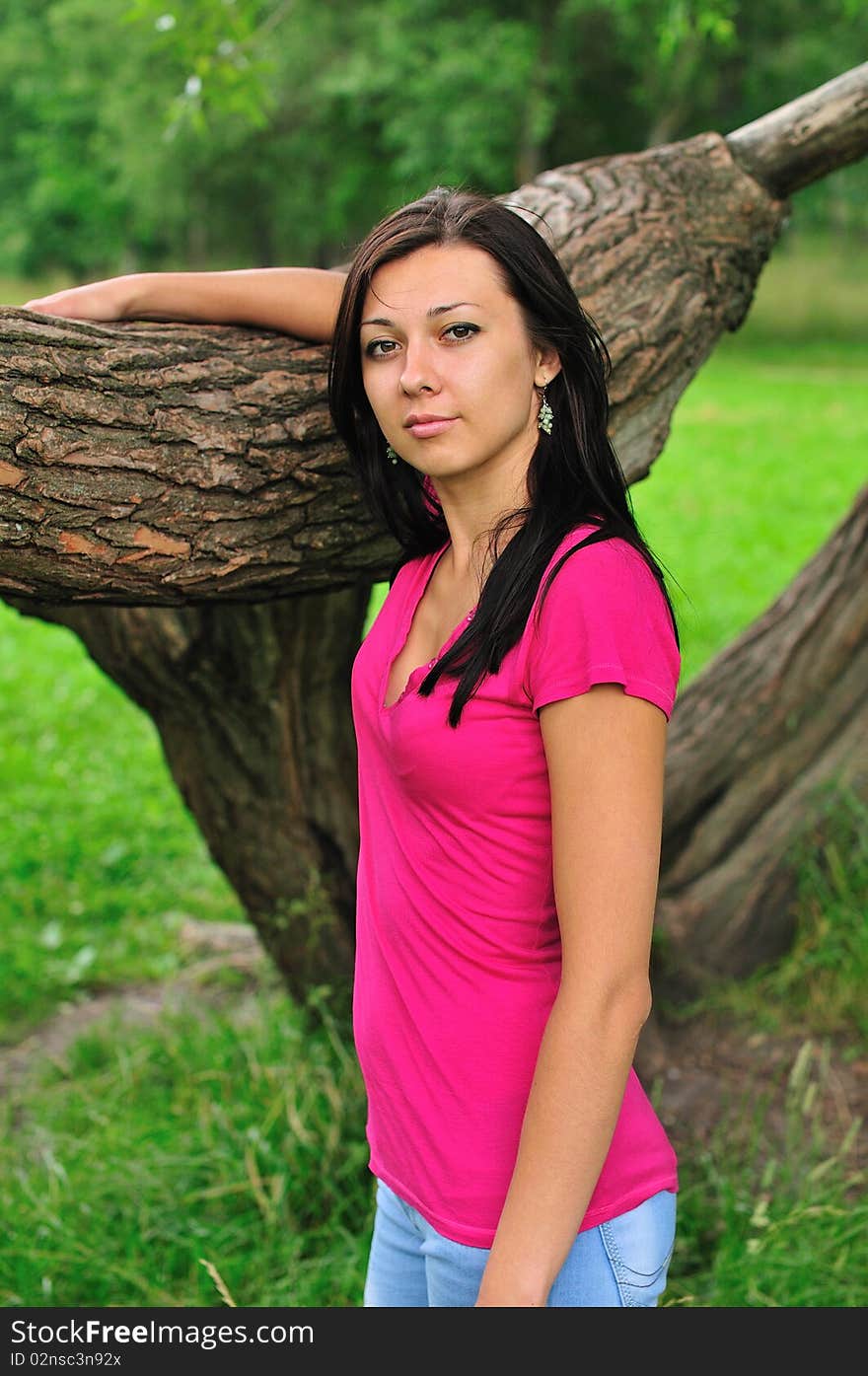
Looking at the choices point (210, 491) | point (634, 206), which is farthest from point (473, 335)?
point (634, 206)

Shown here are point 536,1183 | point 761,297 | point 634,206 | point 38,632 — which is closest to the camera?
point 536,1183

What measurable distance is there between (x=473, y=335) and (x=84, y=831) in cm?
422

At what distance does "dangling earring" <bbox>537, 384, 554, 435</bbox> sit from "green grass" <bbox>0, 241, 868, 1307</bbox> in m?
0.34

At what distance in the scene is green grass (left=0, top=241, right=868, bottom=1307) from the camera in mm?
2715

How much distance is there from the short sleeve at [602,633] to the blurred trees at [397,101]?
20.2 m

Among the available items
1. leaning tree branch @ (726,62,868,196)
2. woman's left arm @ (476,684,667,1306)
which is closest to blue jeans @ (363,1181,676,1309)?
woman's left arm @ (476,684,667,1306)

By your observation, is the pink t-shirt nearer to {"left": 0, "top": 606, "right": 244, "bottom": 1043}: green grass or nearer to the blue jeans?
the blue jeans

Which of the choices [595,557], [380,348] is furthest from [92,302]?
[595,557]

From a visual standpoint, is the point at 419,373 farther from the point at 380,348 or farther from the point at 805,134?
the point at 805,134

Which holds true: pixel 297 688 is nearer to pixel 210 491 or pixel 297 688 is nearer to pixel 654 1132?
pixel 210 491

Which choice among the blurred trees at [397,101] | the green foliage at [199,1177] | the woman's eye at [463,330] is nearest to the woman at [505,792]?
the woman's eye at [463,330]

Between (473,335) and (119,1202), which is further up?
(473,335)

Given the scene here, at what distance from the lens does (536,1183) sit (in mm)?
1411

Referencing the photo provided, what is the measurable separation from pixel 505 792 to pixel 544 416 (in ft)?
1.50
